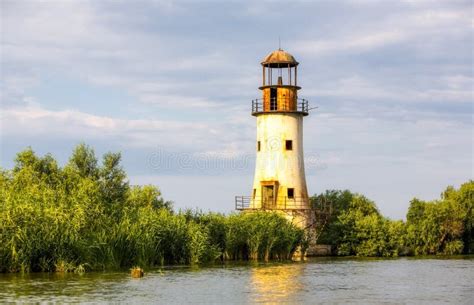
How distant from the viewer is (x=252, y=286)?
36594 millimetres

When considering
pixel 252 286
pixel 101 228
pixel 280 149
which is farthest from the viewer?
pixel 280 149

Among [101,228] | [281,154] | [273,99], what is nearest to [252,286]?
[101,228]

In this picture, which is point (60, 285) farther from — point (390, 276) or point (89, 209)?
point (390, 276)

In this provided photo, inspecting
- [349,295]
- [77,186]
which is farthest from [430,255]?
[349,295]

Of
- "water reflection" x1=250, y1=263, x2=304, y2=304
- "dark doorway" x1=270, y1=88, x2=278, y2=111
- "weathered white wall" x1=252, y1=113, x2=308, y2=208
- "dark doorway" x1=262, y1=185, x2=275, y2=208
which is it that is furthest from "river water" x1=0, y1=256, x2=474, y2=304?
"dark doorway" x1=270, y1=88, x2=278, y2=111

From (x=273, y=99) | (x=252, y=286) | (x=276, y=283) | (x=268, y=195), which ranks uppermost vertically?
(x=273, y=99)

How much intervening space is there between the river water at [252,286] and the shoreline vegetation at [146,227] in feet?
5.20

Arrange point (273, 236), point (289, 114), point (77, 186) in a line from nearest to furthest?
point (77, 186), point (273, 236), point (289, 114)

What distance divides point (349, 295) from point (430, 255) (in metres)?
34.4

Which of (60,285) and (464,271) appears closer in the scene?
(60,285)

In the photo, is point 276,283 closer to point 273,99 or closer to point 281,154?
point 281,154

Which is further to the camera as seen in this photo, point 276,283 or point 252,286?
point 276,283

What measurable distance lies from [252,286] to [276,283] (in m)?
1.87

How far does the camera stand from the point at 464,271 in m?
46.3
